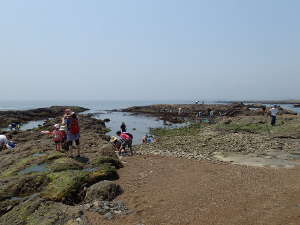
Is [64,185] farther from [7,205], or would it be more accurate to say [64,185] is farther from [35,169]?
[35,169]

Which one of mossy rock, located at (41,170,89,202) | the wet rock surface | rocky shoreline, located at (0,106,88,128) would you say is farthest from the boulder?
rocky shoreline, located at (0,106,88,128)

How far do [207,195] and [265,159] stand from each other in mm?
9178

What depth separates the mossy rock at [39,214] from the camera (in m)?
8.43

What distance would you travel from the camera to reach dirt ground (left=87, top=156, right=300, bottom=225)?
27.2ft

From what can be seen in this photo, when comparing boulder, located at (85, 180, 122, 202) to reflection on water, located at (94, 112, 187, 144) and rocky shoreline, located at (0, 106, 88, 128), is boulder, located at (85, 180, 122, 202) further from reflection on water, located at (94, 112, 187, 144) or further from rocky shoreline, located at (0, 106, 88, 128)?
rocky shoreline, located at (0, 106, 88, 128)

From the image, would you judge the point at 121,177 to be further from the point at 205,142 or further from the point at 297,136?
the point at 297,136

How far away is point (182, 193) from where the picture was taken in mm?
10148

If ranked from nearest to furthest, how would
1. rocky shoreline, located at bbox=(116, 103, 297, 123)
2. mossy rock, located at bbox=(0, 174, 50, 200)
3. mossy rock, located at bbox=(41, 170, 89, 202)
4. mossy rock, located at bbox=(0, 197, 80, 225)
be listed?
mossy rock, located at bbox=(0, 197, 80, 225), mossy rock, located at bbox=(41, 170, 89, 202), mossy rock, located at bbox=(0, 174, 50, 200), rocky shoreline, located at bbox=(116, 103, 297, 123)

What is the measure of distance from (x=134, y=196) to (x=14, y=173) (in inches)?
238

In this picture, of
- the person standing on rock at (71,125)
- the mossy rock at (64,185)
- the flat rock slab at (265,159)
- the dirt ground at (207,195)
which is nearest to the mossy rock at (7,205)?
the mossy rock at (64,185)

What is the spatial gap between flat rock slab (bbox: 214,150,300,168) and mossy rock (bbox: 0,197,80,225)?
10486 mm

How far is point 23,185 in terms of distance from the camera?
10867mm

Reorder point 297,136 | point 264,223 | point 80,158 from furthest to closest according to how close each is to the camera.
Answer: point 297,136 → point 80,158 → point 264,223

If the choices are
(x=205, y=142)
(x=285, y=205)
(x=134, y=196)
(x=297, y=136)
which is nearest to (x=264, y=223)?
(x=285, y=205)
